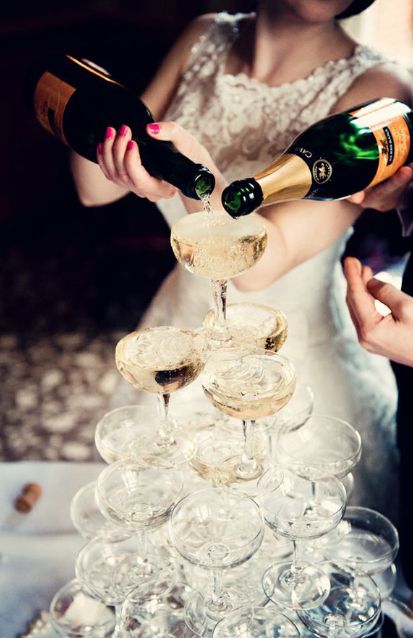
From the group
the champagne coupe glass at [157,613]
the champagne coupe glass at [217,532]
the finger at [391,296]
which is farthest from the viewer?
the finger at [391,296]

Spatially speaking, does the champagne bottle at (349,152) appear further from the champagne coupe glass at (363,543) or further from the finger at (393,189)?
the champagne coupe glass at (363,543)

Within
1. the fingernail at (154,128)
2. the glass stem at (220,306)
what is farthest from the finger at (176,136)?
the glass stem at (220,306)

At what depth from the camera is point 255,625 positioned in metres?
0.79

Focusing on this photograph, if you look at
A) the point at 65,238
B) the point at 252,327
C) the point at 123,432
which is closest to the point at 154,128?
the point at 252,327

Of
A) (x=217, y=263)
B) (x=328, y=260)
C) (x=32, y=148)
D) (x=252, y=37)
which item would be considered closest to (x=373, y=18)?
(x=252, y=37)

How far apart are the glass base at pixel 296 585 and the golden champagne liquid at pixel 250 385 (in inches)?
8.8

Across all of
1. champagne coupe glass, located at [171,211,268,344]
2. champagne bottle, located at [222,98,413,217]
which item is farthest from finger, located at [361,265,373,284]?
champagne coupe glass, located at [171,211,268,344]

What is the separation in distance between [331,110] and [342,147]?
34cm

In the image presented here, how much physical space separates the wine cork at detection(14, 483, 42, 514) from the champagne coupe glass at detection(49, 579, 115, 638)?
20 centimetres

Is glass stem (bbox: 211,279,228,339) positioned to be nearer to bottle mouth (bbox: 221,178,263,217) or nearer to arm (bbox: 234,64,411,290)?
bottle mouth (bbox: 221,178,263,217)

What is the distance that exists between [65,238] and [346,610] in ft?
10.9

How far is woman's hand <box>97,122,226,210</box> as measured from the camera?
0.97 meters

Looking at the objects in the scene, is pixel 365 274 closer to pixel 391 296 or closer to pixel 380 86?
pixel 391 296

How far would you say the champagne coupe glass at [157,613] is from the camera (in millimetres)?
824
